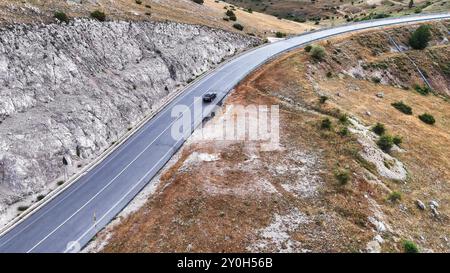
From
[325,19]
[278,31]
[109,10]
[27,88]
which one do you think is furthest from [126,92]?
[325,19]

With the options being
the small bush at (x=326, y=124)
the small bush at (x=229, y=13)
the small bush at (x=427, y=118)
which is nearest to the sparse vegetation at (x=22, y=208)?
the small bush at (x=326, y=124)

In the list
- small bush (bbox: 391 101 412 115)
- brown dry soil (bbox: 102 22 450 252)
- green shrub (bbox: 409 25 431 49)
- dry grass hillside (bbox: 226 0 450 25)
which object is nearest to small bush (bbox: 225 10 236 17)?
brown dry soil (bbox: 102 22 450 252)

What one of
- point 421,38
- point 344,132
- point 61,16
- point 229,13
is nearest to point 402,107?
point 344,132

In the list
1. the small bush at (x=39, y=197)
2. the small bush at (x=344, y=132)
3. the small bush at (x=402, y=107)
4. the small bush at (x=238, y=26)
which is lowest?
the small bush at (x=39, y=197)

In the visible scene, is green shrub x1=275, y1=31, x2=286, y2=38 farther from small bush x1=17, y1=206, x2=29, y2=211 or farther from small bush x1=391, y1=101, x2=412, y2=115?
small bush x1=17, y1=206, x2=29, y2=211

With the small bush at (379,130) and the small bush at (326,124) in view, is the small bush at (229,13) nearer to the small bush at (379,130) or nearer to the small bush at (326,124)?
the small bush at (326,124)

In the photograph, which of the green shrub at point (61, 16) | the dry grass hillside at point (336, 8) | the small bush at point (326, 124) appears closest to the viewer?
the small bush at point (326, 124)
